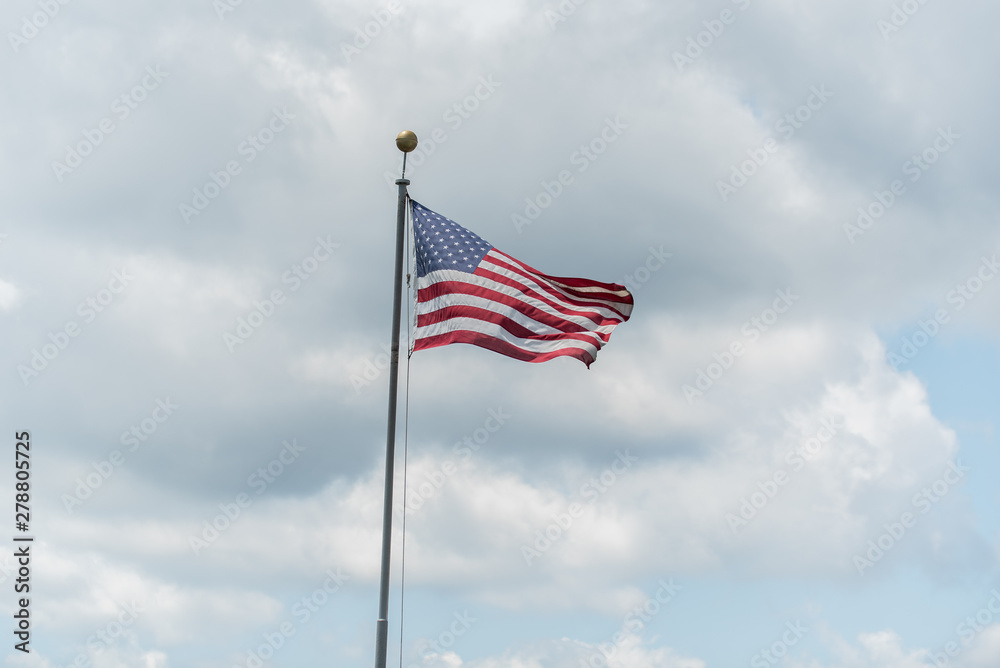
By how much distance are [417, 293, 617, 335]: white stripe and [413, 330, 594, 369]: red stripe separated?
2.11ft

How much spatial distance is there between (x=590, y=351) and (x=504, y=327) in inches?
81.9

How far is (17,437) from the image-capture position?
30531mm

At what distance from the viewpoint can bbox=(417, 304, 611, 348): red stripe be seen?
21.9 meters

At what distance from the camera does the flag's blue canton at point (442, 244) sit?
73.6 feet

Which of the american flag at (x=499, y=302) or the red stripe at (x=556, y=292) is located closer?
the american flag at (x=499, y=302)

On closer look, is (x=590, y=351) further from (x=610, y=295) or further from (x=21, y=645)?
(x=21, y=645)

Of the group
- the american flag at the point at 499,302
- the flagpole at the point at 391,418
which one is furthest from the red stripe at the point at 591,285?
the flagpole at the point at 391,418

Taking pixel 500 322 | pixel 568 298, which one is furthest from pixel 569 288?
pixel 500 322

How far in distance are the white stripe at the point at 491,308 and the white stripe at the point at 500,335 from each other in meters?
0.34

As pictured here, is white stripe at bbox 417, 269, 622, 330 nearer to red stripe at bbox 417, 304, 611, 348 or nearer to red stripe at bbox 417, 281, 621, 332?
red stripe at bbox 417, 281, 621, 332

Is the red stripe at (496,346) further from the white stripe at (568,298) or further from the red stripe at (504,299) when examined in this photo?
the white stripe at (568,298)

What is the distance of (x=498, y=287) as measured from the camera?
23109 mm

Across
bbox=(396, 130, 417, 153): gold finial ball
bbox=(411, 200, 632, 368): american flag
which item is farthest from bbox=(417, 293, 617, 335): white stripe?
bbox=(396, 130, 417, 153): gold finial ball

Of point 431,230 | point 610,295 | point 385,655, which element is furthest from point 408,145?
point 385,655
